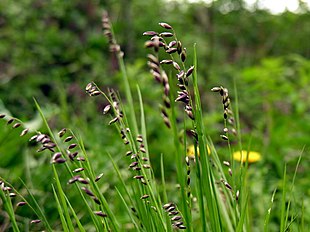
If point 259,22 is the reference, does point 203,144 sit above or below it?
above

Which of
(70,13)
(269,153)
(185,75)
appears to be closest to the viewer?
(185,75)

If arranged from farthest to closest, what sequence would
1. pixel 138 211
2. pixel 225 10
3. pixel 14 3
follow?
pixel 225 10 → pixel 14 3 → pixel 138 211

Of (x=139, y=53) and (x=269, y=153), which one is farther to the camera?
(x=139, y=53)

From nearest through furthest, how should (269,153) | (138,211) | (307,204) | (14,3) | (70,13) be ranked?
(138,211), (307,204), (269,153), (14,3), (70,13)

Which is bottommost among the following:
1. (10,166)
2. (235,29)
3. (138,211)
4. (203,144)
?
(235,29)

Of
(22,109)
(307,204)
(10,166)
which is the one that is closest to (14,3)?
(22,109)

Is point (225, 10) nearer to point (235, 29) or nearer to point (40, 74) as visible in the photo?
point (235, 29)

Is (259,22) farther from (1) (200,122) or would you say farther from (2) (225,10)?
(1) (200,122)

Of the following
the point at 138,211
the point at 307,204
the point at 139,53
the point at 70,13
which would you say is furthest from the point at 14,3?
the point at 138,211
